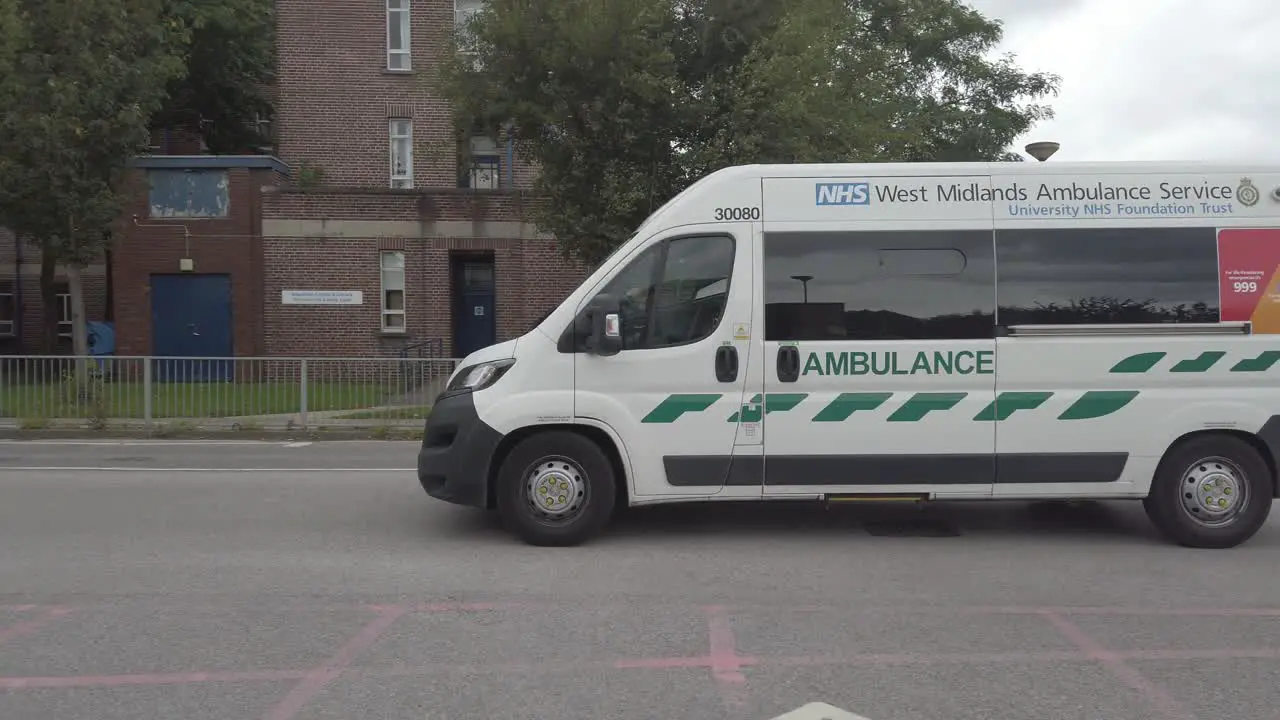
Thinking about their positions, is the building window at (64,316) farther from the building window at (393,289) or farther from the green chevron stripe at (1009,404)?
the green chevron stripe at (1009,404)

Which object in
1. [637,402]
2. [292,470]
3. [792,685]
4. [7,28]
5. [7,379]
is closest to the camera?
[792,685]

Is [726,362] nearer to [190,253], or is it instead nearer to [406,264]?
[406,264]

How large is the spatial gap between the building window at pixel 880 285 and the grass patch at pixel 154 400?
907 cm

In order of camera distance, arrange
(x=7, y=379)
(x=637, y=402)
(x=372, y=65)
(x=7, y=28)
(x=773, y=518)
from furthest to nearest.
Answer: (x=372, y=65) → (x=7, y=28) → (x=7, y=379) → (x=773, y=518) → (x=637, y=402)

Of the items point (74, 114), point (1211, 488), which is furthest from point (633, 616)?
point (74, 114)

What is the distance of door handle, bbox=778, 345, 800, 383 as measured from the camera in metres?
6.86

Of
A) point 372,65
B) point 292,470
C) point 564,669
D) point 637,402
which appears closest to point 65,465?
point 292,470

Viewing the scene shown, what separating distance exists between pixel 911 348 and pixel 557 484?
8.46 feet

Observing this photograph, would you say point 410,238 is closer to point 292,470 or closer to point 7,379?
A: point 7,379

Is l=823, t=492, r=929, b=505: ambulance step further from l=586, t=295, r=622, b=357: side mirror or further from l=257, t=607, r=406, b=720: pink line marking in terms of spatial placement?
l=257, t=607, r=406, b=720: pink line marking

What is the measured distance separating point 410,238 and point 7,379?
9.88 meters

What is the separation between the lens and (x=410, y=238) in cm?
2311

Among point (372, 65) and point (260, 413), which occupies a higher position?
point (372, 65)

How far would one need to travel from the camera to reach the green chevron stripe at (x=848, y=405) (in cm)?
689
